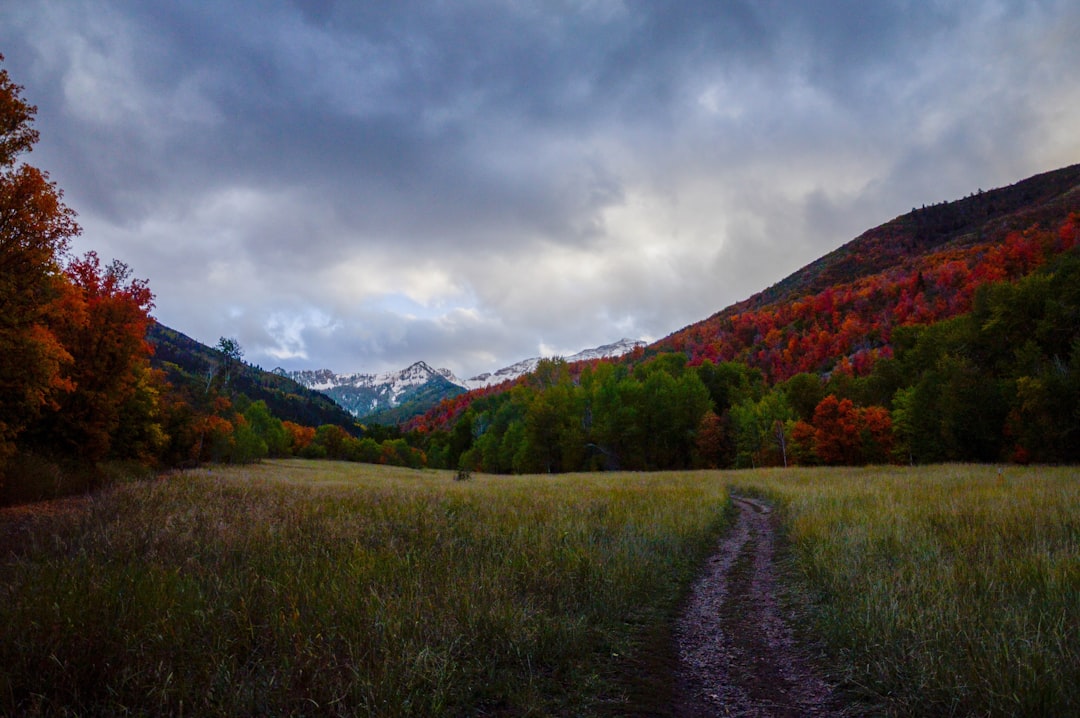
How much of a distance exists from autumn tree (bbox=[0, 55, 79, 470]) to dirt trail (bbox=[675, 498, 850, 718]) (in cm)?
1638

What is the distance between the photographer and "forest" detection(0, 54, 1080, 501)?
13.9 metres

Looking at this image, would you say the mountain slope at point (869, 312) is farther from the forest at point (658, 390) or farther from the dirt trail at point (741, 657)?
the dirt trail at point (741, 657)

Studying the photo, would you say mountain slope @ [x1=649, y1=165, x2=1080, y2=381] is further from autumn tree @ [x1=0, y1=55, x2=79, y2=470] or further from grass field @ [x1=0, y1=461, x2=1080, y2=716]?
autumn tree @ [x1=0, y1=55, x2=79, y2=470]

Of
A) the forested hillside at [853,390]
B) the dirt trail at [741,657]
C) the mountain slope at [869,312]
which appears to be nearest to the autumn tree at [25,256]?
the dirt trail at [741,657]

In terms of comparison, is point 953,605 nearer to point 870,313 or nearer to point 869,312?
point 870,313

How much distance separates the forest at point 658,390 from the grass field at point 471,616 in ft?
28.7

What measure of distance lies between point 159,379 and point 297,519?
2816 centimetres

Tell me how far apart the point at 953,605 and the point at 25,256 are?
19.3m

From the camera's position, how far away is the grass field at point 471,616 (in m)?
3.81

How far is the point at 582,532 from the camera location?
9.75 metres

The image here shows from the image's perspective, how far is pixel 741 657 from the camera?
542 cm

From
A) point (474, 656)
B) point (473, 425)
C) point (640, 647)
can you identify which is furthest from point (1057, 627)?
point (473, 425)

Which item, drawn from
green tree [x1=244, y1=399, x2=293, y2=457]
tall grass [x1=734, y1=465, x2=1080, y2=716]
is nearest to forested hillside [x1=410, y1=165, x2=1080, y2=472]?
tall grass [x1=734, y1=465, x2=1080, y2=716]

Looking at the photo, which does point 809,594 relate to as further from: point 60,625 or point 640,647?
point 60,625
